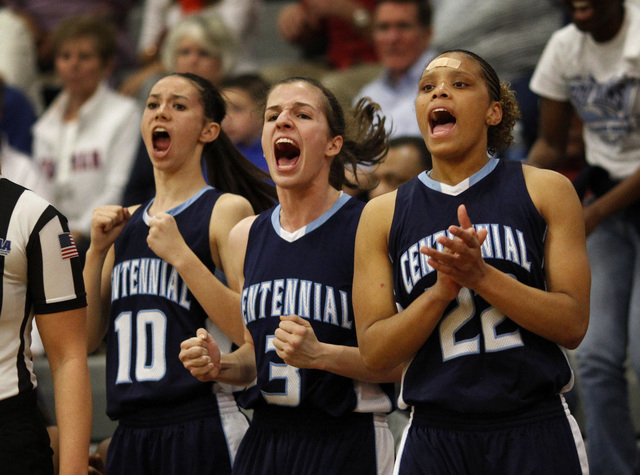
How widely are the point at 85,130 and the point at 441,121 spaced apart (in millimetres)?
3973

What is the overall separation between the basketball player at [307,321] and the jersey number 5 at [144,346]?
11.6 inches

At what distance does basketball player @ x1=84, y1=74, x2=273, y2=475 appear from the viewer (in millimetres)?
3197

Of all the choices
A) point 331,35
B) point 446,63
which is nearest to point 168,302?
point 446,63

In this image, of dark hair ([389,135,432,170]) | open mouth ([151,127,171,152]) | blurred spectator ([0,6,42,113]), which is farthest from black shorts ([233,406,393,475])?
blurred spectator ([0,6,42,113])

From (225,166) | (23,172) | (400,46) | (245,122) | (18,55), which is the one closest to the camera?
(225,166)

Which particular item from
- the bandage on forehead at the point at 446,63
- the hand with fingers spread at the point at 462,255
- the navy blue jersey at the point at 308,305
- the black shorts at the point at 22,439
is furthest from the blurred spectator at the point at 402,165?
the black shorts at the point at 22,439

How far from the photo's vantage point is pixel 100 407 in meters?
4.61

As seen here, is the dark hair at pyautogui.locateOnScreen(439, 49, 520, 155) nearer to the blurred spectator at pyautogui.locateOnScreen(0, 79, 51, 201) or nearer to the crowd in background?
the crowd in background

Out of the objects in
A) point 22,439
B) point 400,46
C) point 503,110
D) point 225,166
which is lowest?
point 22,439

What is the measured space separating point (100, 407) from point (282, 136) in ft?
7.00

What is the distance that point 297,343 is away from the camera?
2.66m

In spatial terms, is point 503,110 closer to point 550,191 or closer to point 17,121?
point 550,191

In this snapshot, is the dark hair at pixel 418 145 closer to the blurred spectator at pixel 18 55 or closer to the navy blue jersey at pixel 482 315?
the navy blue jersey at pixel 482 315

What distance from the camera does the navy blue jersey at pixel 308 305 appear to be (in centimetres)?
295
